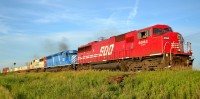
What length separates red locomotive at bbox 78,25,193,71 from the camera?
19366 millimetres

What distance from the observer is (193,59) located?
19.8 m

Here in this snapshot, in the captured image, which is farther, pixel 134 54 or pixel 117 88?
pixel 134 54

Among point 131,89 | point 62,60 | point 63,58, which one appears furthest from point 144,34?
point 62,60

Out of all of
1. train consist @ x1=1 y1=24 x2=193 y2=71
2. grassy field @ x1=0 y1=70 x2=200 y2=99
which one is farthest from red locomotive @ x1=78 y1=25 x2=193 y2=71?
grassy field @ x1=0 y1=70 x2=200 y2=99

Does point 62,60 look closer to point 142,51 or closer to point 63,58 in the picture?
point 63,58

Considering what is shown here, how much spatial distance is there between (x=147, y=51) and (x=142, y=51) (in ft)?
2.05

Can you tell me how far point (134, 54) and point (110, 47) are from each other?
427 centimetres

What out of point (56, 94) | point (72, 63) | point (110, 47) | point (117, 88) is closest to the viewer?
point (56, 94)

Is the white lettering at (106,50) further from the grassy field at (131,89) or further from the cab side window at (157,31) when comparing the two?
the grassy field at (131,89)

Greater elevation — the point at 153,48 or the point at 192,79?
the point at 153,48

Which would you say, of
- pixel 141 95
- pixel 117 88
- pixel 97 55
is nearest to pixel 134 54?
pixel 97 55

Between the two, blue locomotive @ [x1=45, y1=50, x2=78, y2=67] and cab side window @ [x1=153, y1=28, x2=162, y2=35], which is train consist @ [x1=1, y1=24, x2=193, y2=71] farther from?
blue locomotive @ [x1=45, y1=50, x2=78, y2=67]

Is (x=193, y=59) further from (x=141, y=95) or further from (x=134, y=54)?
(x=141, y=95)

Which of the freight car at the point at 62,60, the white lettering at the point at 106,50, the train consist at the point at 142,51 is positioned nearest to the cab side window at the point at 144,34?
the train consist at the point at 142,51
